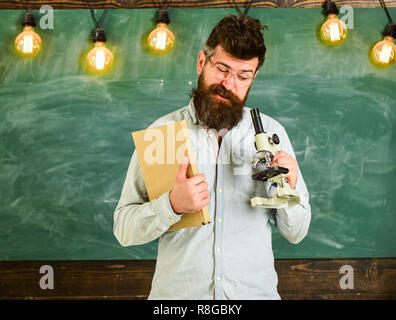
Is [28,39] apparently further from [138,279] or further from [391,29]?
[391,29]

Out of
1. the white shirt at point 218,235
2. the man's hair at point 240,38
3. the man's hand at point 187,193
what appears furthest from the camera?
the man's hair at point 240,38

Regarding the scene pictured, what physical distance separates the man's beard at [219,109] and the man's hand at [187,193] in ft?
0.99

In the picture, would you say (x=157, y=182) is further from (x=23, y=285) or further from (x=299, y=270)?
(x=23, y=285)

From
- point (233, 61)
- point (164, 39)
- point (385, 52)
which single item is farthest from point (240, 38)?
point (385, 52)

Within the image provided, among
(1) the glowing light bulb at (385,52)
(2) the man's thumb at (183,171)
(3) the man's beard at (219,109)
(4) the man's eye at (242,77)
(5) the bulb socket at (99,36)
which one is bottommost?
(2) the man's thumb at (183,171)

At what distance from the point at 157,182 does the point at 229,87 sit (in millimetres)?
424

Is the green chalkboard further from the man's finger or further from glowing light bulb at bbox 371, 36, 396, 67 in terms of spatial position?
the man's finger

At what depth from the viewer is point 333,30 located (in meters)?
2.42

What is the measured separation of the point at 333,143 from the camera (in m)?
2.44

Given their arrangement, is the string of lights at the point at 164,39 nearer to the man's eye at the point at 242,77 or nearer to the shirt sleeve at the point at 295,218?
the man's eye at the point at 242,77

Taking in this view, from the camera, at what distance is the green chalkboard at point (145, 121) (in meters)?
2.41

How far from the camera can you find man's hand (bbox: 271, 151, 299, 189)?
1.22m

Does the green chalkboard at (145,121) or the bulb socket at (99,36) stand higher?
the bulb socket at (99,36)

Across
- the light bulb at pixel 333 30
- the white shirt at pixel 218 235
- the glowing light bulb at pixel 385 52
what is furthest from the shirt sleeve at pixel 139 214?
the glowing light bulb at pixel 385 52
